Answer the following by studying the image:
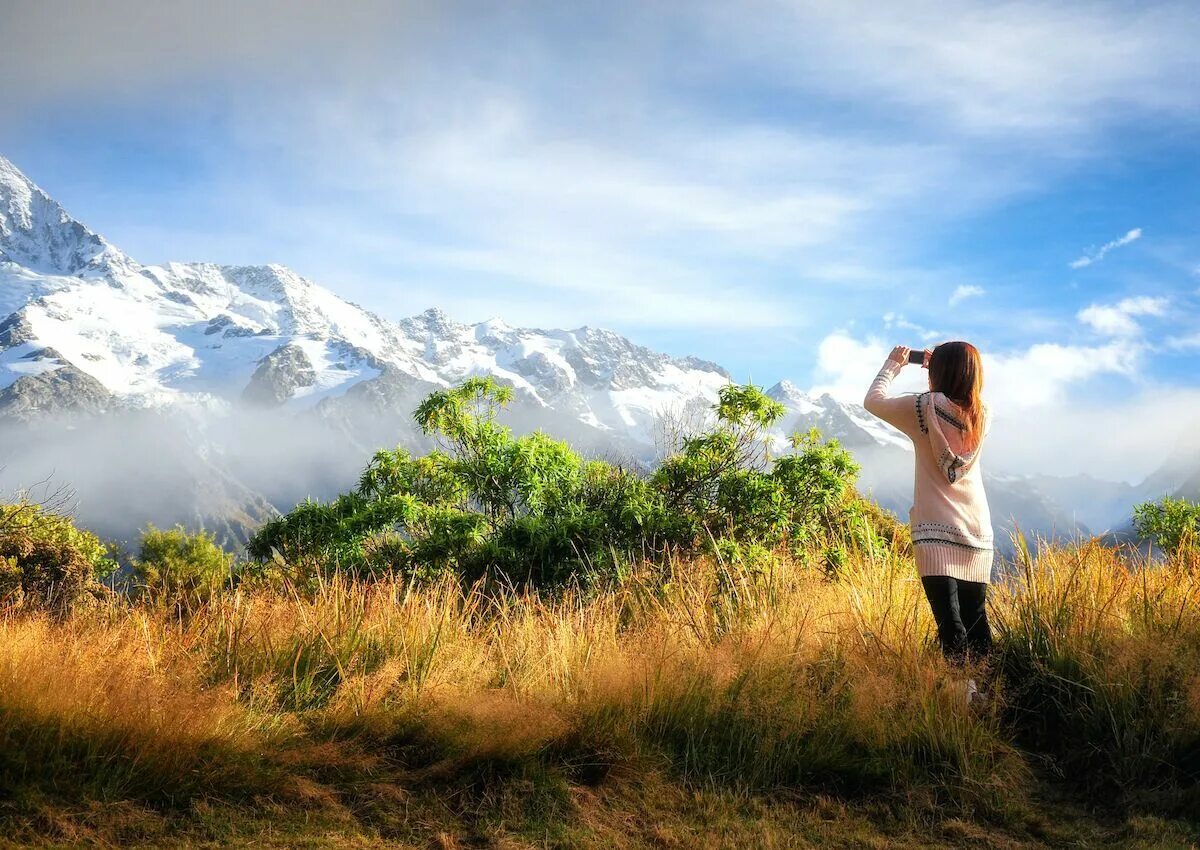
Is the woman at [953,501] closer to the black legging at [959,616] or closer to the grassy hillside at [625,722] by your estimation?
the black legging at [959,616]

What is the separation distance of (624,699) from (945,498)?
6.40 ft

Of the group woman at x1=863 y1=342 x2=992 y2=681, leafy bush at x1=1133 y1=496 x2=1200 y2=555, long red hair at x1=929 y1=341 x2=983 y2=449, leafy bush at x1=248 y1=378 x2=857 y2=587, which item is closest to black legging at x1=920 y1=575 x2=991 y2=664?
woman at x1=863 y1=342 x2=992 y2=681

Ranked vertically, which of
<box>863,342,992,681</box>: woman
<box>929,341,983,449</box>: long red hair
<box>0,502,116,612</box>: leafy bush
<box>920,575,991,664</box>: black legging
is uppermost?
<box>929,341,983,449</box>: long red hair

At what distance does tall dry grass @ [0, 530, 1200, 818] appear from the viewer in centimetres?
371

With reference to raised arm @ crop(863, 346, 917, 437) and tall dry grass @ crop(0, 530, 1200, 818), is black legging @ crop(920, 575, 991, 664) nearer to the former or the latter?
tall dry grass @ crop(0, 530, 1200, 818)

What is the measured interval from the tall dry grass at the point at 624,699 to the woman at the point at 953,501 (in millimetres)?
282

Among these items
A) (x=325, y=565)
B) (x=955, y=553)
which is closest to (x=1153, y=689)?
(x=955, y=553)

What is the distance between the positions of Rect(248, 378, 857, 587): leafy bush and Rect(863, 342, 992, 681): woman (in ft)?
11.5

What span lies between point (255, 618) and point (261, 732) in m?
1.39

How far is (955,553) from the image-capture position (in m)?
4.45

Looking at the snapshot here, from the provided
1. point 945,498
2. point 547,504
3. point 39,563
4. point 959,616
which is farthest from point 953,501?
point 39,563

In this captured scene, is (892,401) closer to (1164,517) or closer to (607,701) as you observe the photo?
(607,701)

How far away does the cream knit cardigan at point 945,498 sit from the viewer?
446 centimetres

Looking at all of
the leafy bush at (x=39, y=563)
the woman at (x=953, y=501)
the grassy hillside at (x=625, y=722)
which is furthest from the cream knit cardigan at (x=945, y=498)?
the leafy bush at (x=39, y=563)
